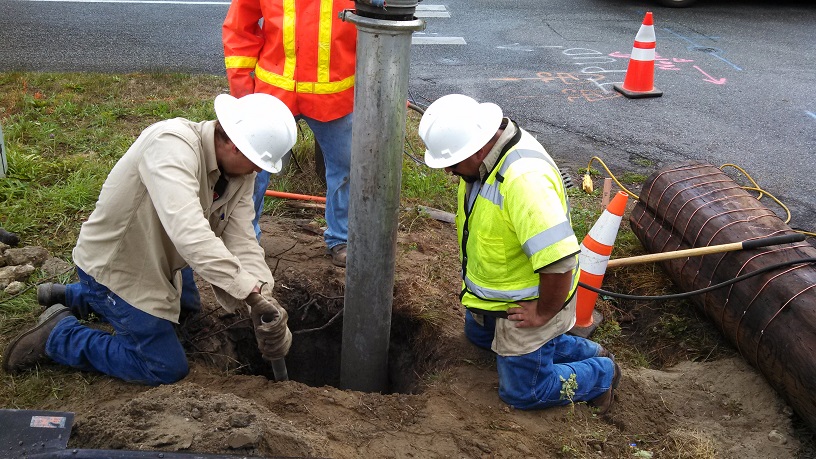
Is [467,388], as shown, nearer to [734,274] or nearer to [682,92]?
[734,274]

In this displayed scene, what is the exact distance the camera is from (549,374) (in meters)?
3.47

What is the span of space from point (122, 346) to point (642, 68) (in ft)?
20.0

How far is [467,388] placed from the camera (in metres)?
3.66

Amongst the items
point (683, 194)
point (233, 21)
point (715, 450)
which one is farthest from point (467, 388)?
point (233, 21)

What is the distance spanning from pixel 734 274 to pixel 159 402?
287cm

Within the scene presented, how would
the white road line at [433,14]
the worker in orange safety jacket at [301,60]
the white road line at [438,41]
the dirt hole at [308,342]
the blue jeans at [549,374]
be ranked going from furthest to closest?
the white road line at [433,14], the white road line at [438,41], the worker in orange safety jacket at [301,60], the dirt hole at [308,342], the blue jeans at [549,374]

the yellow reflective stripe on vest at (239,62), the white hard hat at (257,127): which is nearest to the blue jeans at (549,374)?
the white hard hat at (257,127)

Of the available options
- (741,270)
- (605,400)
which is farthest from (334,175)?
(741,270)

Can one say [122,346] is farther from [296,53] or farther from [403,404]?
[296,53]

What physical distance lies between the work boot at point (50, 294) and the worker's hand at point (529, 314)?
91.6 inches

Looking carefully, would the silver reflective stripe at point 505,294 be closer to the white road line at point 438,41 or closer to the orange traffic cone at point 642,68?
the orange traffic cone at point 642,68

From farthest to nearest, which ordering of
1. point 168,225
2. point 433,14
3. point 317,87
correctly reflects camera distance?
1. point 433,14
2. point 317,87
3. point 168,225

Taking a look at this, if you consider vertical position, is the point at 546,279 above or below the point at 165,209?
below

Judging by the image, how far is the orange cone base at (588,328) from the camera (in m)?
4.33
